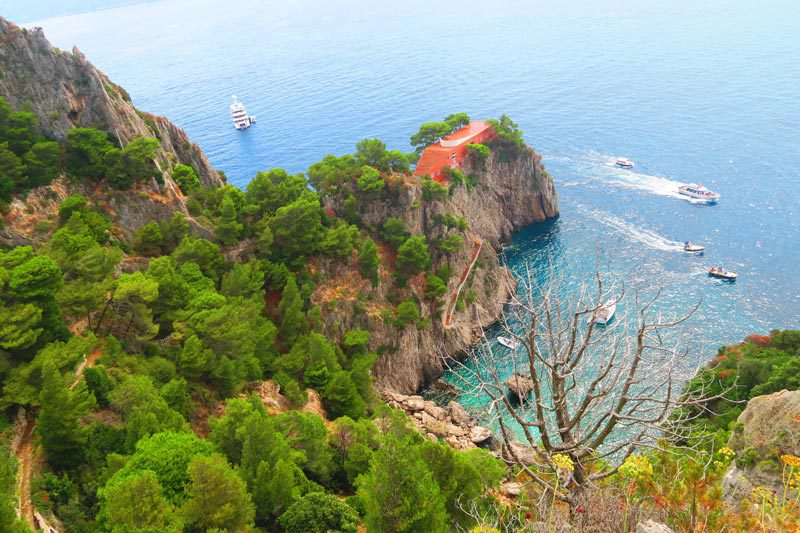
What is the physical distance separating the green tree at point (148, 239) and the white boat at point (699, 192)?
8720cm

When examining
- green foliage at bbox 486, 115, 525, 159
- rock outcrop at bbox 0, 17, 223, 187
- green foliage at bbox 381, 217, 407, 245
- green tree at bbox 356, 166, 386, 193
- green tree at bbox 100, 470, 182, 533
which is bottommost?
green foliage at bbox 381, 217, 407, 245

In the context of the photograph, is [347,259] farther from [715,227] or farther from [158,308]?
[715,227]

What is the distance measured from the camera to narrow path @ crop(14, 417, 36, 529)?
2673 cm

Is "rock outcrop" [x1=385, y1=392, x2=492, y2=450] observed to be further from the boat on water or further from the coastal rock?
the boat on water

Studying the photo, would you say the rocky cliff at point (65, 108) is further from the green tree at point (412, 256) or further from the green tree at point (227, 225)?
the green tree at point (412, 256)

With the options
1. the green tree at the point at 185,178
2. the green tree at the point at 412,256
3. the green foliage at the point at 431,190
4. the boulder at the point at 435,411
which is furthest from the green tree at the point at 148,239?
the green foliage at the point at 431,190

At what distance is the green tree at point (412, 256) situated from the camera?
71.6 meters

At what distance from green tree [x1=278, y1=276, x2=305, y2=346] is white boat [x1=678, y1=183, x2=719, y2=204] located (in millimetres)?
75186

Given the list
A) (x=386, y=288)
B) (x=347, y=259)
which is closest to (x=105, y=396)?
(x=347, y=259)

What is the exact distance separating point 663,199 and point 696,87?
5840cm

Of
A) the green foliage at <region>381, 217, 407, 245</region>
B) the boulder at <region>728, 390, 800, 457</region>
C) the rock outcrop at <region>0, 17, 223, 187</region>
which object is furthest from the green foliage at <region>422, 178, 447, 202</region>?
the boulder at <region>728, 390, 800, 457</region>

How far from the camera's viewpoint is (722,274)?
76125 millimetres

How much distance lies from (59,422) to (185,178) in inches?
1554

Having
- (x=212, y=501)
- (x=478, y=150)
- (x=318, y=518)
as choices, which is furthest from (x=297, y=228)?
(x=478, y=150)
